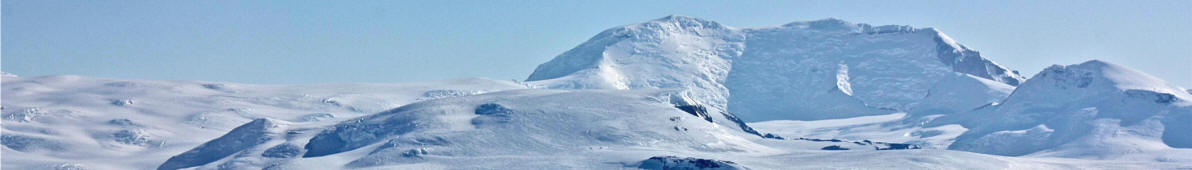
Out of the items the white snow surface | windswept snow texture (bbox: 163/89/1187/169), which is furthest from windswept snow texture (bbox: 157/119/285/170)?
windswept snow texture (bbox: 163/89/1187/169)


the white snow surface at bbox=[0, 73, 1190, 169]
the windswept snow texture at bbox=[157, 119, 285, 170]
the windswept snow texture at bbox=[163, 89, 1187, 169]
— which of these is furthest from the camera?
the windswept snow texture at bbox=[157, 119, 285, 170]

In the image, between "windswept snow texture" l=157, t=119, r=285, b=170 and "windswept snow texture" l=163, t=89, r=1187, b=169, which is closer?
"windswept snow texture" l=163, t=89, r=1187, b=169

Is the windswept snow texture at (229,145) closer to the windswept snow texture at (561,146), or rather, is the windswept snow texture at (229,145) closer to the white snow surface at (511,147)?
the white snow surface at (511,147)

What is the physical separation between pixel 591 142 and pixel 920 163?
128 ft

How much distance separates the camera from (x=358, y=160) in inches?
6491

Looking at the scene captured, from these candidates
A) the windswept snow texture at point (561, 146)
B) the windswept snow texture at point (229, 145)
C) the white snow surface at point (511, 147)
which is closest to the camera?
the windswept snow texture at point (561, 146)

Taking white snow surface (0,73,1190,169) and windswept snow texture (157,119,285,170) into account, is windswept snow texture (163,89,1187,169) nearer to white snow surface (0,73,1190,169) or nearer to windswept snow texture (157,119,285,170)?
white snow surface (0,73,1190,169)

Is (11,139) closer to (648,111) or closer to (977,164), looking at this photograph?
(648,111)

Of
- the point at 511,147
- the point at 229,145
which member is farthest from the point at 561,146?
the point at 229,145

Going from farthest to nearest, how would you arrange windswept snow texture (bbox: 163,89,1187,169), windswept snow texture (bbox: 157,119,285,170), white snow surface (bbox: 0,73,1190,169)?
1. windswept snow texture (bbox: 157,119,285,170)
2. white snow surface (bbox: 0,73,1190,169)
3. windswept snow texture (bbox: 163,89,1187,169)

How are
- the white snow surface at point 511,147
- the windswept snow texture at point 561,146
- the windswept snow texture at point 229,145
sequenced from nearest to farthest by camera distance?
1. the windswept snow texture at point 561,146
2. the white snow surface at point 511,147
3. the windswept snow texture at point 229,145

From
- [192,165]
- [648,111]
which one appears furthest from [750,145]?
[192,165]

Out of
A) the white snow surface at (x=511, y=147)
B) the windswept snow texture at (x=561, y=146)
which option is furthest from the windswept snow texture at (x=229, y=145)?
the windswept snow texture at (x=561, y=146)

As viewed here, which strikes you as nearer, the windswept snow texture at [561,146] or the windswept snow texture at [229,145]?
the windswept snow texture at [561,146]
